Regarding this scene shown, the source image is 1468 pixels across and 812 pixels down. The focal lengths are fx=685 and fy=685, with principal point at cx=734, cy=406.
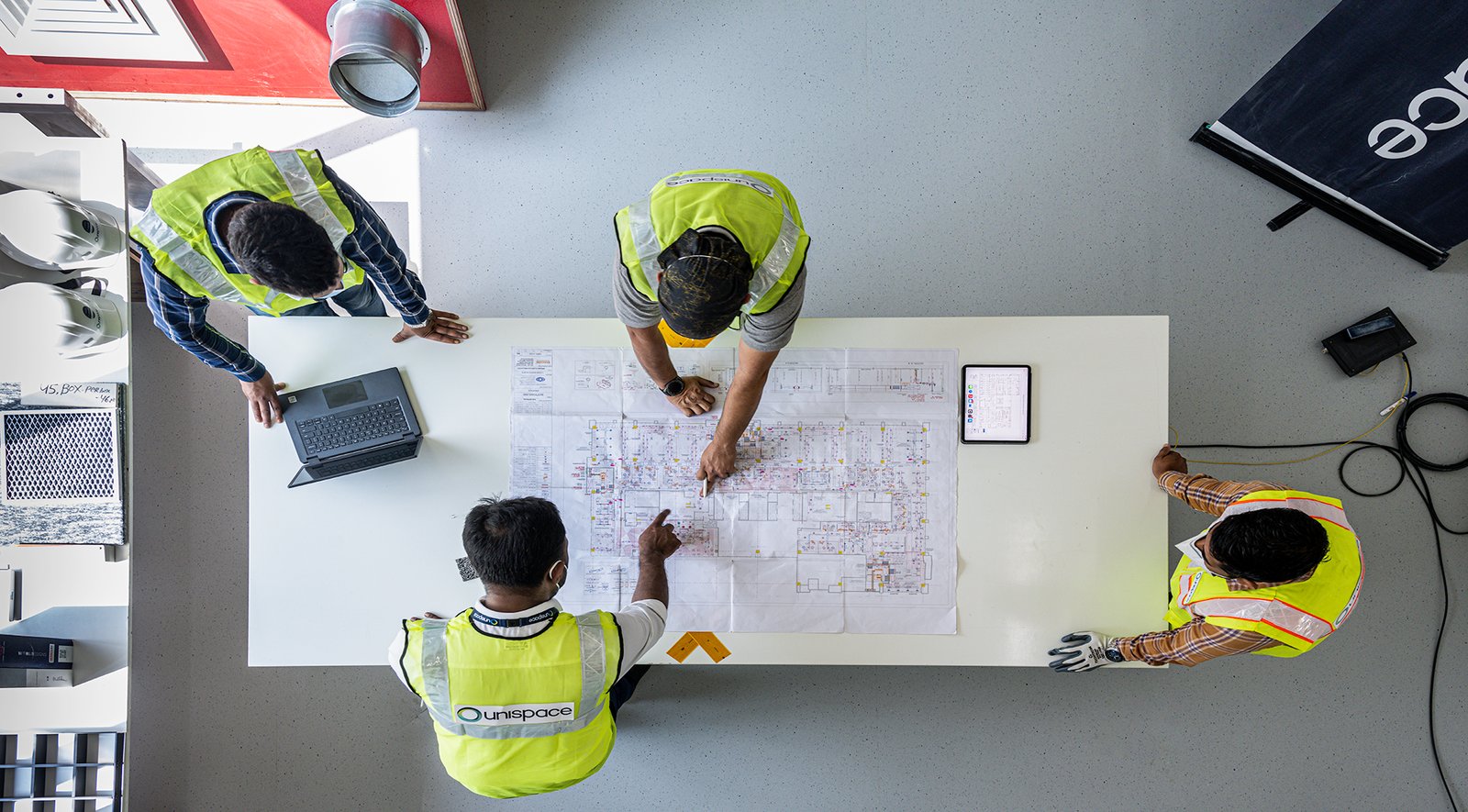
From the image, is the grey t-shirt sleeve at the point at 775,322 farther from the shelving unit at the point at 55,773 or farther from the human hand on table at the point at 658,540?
the shelving unit at the point at 55,773

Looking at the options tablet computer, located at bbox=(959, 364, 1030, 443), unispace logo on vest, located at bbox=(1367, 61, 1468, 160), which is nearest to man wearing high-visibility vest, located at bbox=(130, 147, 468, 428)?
tablet computer, located at bbox=(959, 364, 1030, 443)

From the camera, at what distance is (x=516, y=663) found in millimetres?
1313

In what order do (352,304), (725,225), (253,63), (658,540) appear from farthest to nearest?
(253,63)
(352,304)
(658,540)
(725,225)

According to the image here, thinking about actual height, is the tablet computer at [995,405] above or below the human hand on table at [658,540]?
above

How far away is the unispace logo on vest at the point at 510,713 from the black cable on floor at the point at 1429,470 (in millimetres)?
2107

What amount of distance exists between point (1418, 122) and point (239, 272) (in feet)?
9.96

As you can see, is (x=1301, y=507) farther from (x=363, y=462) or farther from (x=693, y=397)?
(x=363, y=462)

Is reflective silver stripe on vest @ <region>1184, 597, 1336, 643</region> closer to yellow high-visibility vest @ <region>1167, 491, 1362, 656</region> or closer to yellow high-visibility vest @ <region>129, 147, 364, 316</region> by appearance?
yellow high-visibility vest @ <region>1167, 491, 1362, 656</region>

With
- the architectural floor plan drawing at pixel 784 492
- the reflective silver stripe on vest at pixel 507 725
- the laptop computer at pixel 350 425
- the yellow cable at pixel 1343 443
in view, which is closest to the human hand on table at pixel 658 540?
the architectural floor plan drawing at pixel 784 492

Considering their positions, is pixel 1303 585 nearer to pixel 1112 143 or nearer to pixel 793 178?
pixel 1112 143

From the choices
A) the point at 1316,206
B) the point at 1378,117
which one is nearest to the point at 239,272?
the point at 1378,117

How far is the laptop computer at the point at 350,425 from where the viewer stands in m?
1.64

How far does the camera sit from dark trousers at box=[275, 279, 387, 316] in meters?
1.80

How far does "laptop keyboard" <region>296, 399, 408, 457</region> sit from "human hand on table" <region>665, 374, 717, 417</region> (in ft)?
2.17
